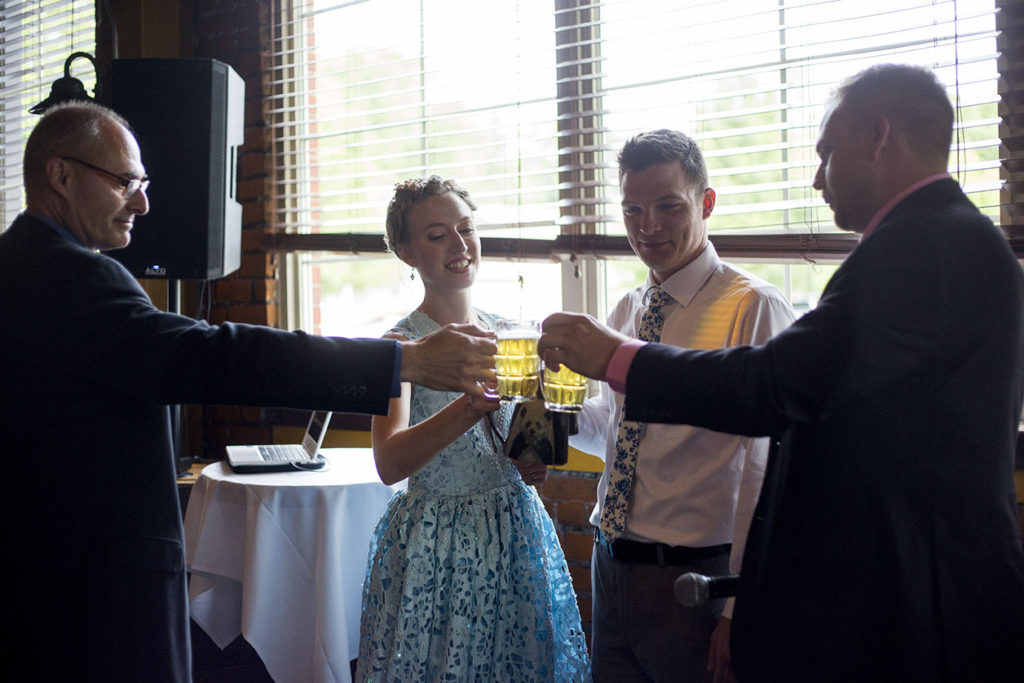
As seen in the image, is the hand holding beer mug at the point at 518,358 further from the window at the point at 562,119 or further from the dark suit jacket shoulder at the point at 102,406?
the window at the point at 562,119

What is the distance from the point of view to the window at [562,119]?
7.73 feet

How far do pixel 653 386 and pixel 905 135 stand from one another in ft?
1.57

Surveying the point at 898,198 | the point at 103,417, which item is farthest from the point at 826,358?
the point at 103,417

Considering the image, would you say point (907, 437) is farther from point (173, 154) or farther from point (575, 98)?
point (173, 154)

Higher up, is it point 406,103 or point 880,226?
point 406,103

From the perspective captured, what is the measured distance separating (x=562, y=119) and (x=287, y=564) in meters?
1.64

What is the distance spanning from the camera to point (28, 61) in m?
4.58

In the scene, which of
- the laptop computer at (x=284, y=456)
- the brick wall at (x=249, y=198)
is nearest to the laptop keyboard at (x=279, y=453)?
the laptop computer at (x=284, y=456)

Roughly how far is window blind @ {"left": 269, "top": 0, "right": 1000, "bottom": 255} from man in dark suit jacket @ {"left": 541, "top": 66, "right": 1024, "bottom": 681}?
1.20 m

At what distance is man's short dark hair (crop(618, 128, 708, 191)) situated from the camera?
168cm

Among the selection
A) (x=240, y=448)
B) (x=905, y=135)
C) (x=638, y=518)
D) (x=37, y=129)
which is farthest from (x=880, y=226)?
(x=240, y=448)

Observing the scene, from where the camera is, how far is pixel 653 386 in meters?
1.19

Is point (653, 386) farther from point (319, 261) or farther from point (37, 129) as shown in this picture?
point (319, 261)

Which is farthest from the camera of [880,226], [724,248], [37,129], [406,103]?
[406,103]
